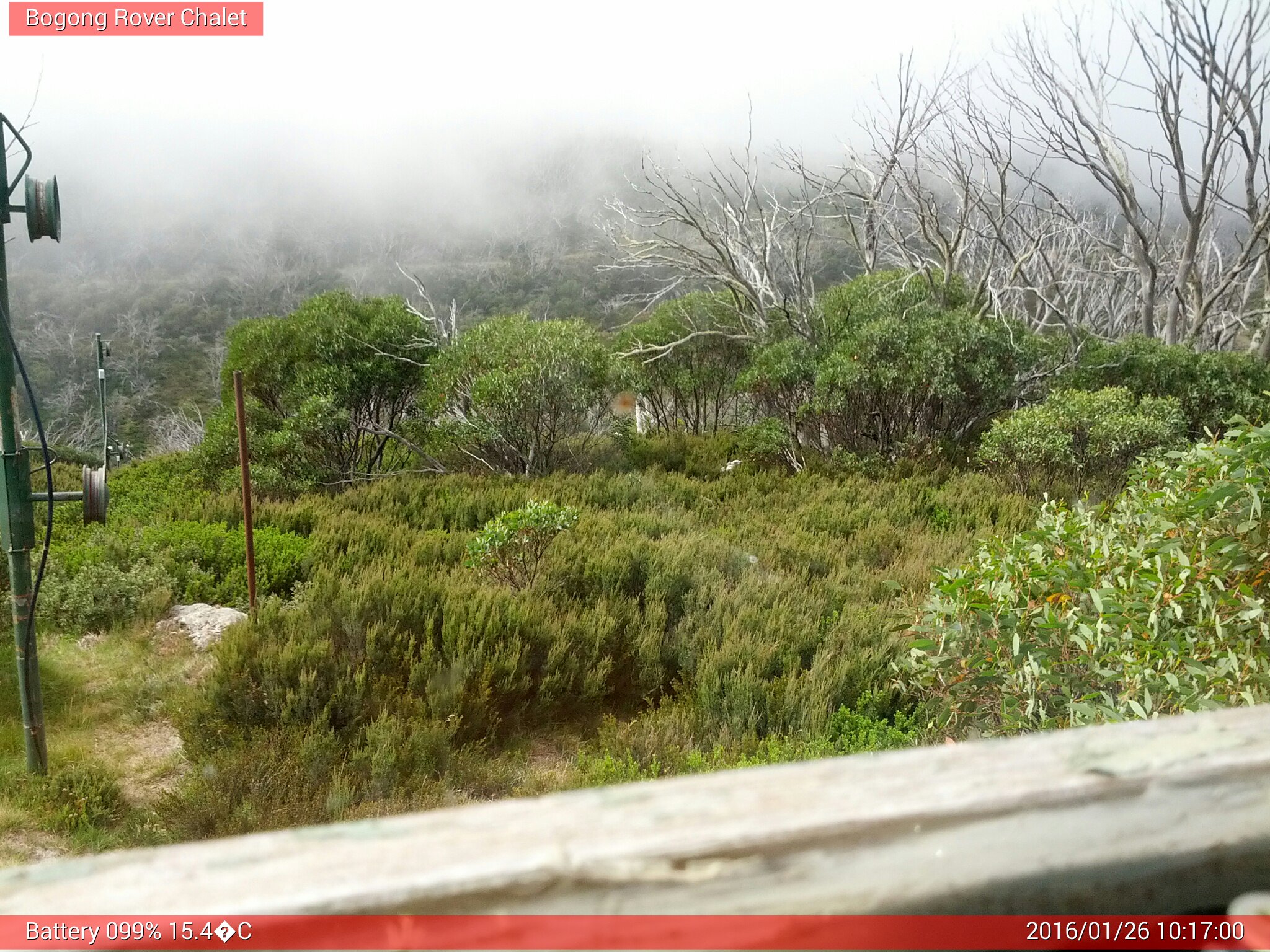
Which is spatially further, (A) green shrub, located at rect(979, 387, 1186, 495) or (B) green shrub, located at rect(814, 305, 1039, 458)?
(B) green shrub, located at rect(814, 305, 1039, 458)

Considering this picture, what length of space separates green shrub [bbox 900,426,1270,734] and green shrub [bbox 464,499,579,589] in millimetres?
3151

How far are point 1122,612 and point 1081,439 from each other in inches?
286

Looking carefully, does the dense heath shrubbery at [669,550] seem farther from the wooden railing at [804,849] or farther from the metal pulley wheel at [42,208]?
the metal pulley wheel at [42,208]

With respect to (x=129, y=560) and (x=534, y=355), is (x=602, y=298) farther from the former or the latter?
(x=129, y=560)

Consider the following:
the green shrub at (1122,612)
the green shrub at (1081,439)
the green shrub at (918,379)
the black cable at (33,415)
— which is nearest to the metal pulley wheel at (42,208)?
the black cable at (33,415)

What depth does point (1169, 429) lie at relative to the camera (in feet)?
29.1

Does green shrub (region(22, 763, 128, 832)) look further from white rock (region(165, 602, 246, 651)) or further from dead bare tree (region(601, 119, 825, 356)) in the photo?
dead bare tree (region(601, 119, 825, 356))

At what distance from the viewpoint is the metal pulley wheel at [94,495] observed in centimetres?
368

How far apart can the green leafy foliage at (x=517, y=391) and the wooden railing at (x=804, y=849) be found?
31.8 ft

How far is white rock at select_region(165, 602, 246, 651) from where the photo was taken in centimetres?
550

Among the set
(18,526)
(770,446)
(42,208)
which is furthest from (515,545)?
(770,446)

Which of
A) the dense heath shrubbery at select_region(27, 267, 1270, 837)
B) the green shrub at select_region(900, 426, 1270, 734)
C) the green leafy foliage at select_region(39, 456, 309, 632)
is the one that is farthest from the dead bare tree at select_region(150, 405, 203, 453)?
the green shrub at select_region(900, 426, 1270, 734)

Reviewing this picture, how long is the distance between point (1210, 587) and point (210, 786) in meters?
3.96

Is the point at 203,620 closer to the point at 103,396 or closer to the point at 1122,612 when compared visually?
the point at 103,396
